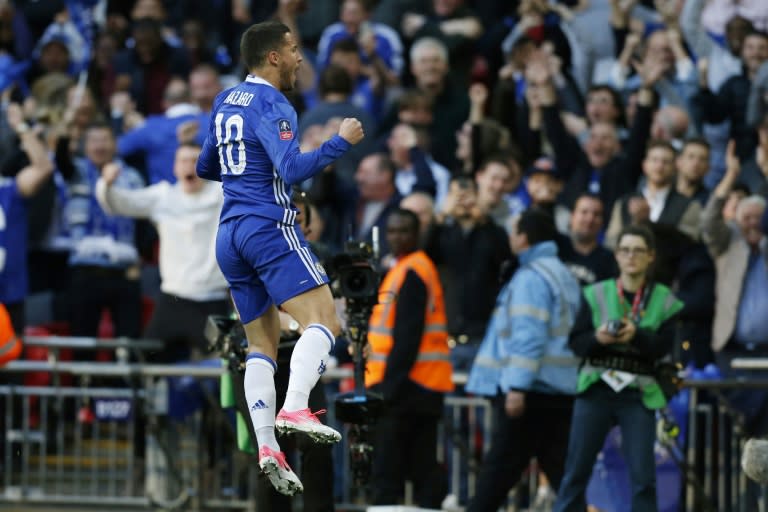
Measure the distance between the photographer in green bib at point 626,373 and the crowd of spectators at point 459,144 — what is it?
110cm

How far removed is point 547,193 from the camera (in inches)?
535

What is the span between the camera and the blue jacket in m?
11.1

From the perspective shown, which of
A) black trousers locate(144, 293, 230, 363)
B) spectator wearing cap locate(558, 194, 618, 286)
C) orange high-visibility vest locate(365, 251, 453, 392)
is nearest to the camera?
orange high-visibility vest locate(365, 251, 453, 392)

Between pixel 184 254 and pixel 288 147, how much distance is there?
5.52m

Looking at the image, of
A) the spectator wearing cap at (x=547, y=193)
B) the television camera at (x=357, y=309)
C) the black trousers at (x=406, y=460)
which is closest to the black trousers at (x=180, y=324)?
the black trousers at (x=406, y=460)

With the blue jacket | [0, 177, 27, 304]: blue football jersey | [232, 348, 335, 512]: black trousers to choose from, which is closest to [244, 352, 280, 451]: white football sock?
[232, 348, 335, 512]: black trousers

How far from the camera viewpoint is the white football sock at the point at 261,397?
850 cm

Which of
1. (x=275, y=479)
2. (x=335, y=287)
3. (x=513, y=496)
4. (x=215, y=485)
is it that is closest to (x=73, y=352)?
(x=215, y=485)

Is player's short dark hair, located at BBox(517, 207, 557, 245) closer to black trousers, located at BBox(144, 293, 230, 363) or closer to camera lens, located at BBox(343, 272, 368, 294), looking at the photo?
camera lens, located at BBox(343, 272, 368, 294)

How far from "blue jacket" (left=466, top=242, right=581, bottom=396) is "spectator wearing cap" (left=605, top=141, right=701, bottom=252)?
1.62m

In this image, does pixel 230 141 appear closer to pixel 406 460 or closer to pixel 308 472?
pixel 308 472

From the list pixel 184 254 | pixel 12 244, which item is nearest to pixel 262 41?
pixel 184 254

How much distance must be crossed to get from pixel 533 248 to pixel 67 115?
6.22 m

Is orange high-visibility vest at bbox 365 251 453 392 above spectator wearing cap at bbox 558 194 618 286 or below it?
below
